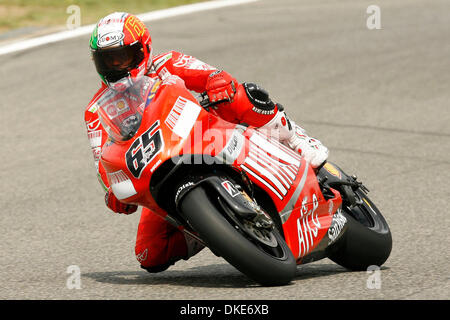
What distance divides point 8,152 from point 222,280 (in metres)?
5.10

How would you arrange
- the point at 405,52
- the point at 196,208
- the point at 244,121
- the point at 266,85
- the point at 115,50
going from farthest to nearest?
the point at 405,52 < the point at 266,85 < the point at 244,121 < the point at 115,50 < the point at 196,208

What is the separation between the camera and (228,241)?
14.2ft

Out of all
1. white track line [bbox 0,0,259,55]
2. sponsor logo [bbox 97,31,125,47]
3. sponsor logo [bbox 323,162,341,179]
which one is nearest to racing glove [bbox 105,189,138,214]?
sponsor logo [bbox 97,31,125,47]

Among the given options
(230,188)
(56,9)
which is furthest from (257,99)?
(56,9)

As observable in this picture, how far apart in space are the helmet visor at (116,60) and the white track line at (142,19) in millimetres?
9194

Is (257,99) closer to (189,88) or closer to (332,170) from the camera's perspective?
(189,88)

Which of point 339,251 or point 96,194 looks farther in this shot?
point 96,194

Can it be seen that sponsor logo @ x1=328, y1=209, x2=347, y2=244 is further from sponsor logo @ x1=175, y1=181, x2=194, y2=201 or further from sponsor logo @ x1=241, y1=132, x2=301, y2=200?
sponsor logo @ x1=175, y1=181, x2=194, y2=201

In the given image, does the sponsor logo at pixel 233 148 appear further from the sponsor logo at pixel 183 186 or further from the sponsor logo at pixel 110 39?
the sponsor logo at pixel 110 39

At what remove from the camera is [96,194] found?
26.6ft

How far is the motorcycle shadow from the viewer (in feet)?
16.6

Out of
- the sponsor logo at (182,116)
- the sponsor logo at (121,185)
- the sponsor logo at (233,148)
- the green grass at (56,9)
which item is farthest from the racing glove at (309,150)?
the green grass at (56,9)
